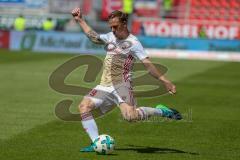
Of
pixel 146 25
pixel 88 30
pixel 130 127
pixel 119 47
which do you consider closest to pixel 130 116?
pixel 119 47

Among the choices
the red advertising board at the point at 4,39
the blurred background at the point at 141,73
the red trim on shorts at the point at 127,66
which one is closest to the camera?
the red trim on shorts at the point at 127,66

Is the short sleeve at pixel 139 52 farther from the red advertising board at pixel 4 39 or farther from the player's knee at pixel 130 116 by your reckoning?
the red advertising board at pixel 4 39

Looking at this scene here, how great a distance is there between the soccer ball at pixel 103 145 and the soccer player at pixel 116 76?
0.16 metres

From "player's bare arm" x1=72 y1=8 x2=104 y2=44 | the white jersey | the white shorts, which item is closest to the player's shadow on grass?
the white shorts

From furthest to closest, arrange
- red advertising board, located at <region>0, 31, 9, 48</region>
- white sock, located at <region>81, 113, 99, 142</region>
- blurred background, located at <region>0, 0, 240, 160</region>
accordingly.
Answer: red advertising board, located at <region>0, 31, 9, 48</region> → blurred background, located at <region>0, 0, 240, 160</region> → white sock, located at <region>81, 113, 99, 142</region>

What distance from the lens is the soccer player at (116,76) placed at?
422 inches

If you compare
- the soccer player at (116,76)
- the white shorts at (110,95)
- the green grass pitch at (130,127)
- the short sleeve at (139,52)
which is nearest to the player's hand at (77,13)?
the soccer player at (116,76)

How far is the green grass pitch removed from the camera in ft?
35.2

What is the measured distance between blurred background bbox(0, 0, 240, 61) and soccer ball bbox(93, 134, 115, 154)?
27.9 m

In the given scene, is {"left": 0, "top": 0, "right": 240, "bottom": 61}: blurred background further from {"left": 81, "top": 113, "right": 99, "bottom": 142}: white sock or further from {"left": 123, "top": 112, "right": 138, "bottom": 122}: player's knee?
{"left": 81, "top": 113, "right": 99, "bottom": 142}: white sock

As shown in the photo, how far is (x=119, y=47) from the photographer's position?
10938 mm

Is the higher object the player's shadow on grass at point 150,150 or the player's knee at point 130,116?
the player's knee at point 130,116

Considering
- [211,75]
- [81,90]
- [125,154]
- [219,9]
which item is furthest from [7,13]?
[125,154]

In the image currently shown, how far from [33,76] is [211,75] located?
7.55 m
